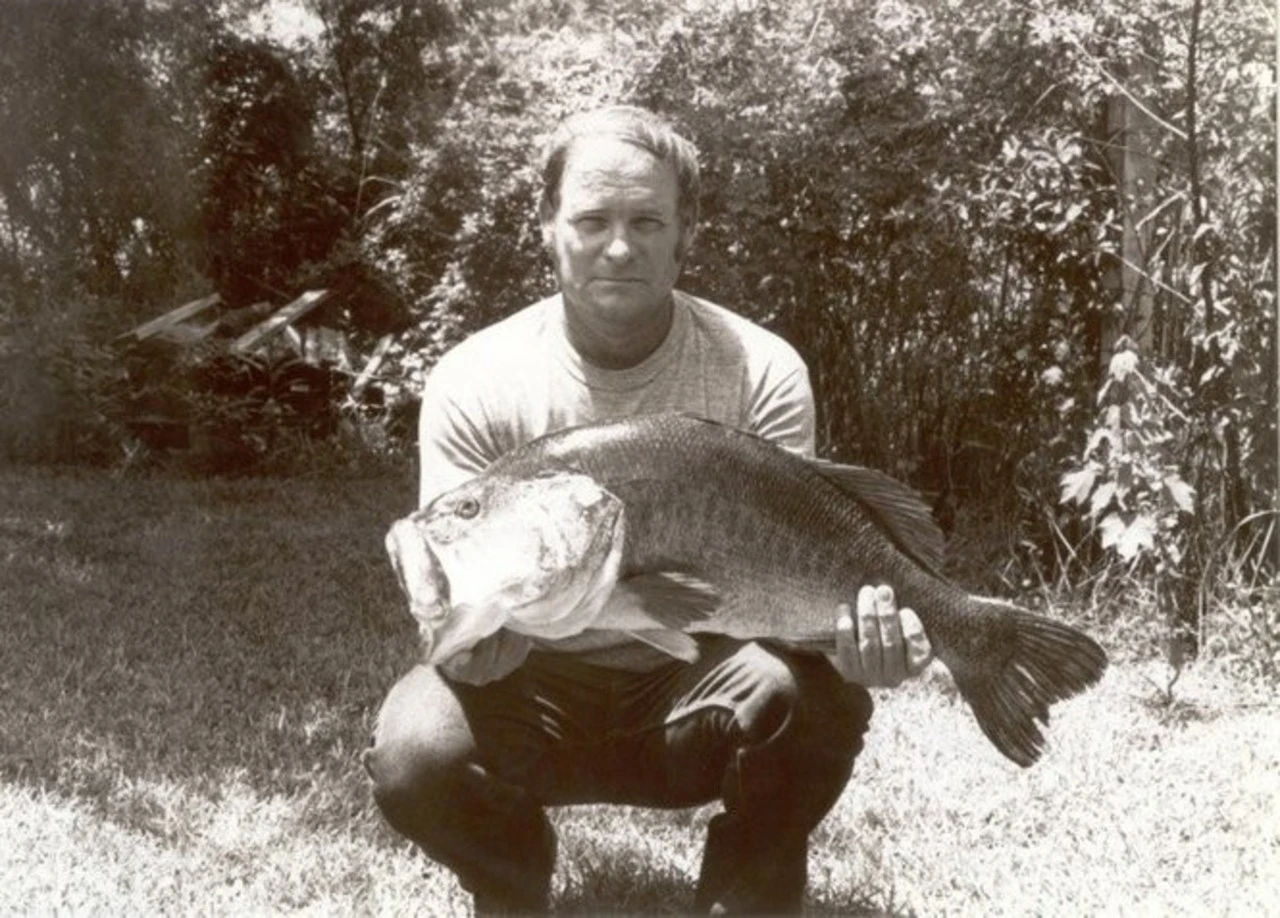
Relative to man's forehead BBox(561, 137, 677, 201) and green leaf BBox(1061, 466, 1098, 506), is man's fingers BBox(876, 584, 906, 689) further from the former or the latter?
green leaf BBox(1061, 466, 1098, 506)

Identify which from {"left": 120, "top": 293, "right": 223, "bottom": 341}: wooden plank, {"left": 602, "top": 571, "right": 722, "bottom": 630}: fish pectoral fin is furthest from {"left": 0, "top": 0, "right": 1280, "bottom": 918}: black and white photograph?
{"left": 120, "top": 293, "right": 223, "bottom": 341}: wooden plank

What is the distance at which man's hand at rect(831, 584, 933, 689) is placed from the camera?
9.66 ft

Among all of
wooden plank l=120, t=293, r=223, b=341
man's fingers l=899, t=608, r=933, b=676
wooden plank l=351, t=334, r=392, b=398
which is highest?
man's fingers l=899, t=608, r=933, b=676

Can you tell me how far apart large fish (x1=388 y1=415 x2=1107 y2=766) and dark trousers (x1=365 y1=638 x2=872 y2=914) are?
0.26 meters

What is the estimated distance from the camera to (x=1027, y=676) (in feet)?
10.2

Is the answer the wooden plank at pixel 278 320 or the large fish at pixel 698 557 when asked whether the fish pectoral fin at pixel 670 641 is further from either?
the wooden plank at pixel 278 320

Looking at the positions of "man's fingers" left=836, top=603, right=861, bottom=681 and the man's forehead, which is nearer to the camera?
"man's fingers" left=836, top=603, right=861, bottom=681

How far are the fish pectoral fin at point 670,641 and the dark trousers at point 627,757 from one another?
15.0 inches

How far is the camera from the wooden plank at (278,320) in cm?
1195

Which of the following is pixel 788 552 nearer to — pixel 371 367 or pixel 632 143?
pixel 632 143

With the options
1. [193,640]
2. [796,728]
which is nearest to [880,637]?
[796,728]

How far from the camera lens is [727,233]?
775 cm

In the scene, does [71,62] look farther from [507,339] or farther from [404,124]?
[507,339]

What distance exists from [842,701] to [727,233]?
475cm
